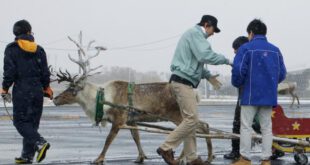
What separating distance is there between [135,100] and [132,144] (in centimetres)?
361

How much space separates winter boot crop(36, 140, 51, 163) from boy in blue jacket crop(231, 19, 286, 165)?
273 cm

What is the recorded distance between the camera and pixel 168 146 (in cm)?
964

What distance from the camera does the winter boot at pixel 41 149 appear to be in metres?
10.0

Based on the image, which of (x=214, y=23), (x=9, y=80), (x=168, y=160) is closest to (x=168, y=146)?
(x=168, y=160)

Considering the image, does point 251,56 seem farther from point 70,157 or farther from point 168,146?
point 70,157

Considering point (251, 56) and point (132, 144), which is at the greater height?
point (251, 56)

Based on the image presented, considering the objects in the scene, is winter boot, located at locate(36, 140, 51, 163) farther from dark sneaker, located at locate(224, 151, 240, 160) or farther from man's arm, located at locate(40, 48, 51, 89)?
dark sneaker, located at locate(224, 151, 240, 160)

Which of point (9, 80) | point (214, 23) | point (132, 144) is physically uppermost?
point (214, 23)

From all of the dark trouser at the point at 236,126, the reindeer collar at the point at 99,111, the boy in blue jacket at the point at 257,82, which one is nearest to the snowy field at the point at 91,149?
the dark trouser at the point at 236,126

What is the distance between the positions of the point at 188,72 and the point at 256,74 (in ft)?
3.56

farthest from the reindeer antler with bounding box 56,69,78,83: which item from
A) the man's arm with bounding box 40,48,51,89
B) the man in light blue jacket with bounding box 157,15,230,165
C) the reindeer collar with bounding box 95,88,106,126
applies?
the man in light blue jacket with bounding box 157,15,230,165

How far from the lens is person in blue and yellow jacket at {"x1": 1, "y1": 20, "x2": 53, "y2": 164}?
10227 millimetres

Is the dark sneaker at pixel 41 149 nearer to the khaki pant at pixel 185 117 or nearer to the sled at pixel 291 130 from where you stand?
the khaki pant at pixel 185 117

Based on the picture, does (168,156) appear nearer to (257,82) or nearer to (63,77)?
(257,82)
